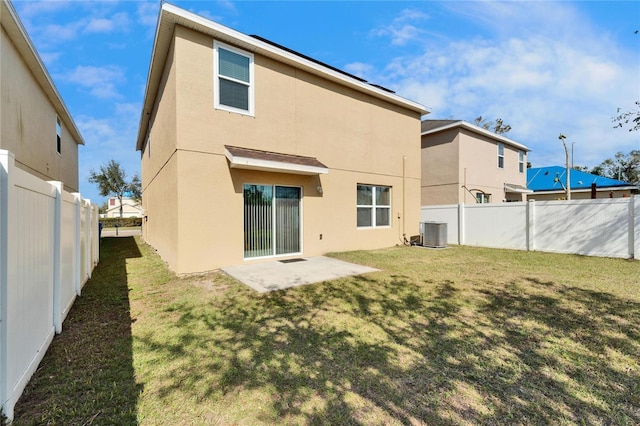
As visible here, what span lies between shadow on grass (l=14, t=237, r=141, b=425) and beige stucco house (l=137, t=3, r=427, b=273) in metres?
2.77

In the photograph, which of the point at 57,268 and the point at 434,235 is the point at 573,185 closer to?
the point at 434,235

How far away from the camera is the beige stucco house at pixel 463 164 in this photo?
15.3 metres

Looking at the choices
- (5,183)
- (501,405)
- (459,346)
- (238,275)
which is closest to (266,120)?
(238,275)

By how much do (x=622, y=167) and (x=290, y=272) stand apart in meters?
54.2

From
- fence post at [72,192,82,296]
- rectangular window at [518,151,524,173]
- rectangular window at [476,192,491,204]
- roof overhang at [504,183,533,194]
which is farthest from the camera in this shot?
rectangular window at [518,151,524,173]

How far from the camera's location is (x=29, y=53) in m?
7.89

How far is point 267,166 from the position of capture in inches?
285

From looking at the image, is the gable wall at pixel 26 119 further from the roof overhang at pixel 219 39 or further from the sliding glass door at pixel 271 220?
the sliding glass door at pixel 271 220

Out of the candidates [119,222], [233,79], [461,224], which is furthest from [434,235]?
[119,222]

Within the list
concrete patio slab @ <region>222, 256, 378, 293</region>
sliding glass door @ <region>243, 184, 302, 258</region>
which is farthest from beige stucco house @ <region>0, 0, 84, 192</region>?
concrete patio slab @ <region>222, 256, 378, 293</region>

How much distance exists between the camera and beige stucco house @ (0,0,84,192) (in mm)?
6758

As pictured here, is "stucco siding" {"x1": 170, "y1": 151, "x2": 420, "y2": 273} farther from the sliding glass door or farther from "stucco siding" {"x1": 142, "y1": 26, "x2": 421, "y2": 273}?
the sliding glass door

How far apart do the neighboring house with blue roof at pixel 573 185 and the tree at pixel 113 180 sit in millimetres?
48456

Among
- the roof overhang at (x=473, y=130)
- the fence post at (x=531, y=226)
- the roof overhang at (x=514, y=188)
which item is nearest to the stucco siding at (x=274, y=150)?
the fence post at (x=531, y=226)
